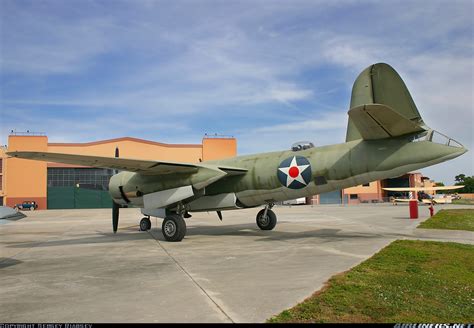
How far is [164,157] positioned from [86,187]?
1451 centimetres

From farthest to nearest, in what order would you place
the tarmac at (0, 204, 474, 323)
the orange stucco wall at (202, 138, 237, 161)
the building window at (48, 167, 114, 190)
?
the orange stucco wall at (202, 138, 237, 161), the building window at (48, 167, 114, 190), the tarmac at (0, 204, 474, 323)

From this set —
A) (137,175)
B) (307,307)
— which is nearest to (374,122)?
(307,307)

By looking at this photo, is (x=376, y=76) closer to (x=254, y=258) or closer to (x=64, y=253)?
(x=254, y=258)

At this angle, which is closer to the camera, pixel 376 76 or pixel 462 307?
pixel 462 307

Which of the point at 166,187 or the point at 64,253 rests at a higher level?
the point at 166,187

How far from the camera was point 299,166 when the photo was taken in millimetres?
13562

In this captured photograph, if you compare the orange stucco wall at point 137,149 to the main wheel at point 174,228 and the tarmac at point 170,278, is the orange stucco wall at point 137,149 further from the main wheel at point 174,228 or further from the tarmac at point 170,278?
the tarmac at point 170,278

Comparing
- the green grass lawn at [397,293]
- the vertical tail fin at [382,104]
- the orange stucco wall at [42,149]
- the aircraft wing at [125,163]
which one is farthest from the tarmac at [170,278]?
the orange stucco wall at [42,149]

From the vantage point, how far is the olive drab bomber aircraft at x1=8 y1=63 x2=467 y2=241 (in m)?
11.3

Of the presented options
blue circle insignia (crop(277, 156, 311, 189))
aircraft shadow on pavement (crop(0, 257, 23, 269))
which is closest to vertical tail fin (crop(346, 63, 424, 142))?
blue circle insignia (crop(277, 156, 311, 189))

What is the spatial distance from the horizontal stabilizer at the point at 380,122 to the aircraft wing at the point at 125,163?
17.7ft

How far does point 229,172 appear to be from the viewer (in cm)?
1511

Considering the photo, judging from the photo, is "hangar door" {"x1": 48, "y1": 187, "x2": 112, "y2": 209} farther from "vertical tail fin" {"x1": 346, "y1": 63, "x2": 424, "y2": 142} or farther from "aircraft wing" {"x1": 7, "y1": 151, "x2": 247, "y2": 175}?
"vertical tail fin" {"x1": 346, "y1": 63, "x2": 424, "y2": 142}

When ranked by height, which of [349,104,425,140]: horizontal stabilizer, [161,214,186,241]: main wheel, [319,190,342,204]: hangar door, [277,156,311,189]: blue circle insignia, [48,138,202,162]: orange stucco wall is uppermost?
[48,138,202,162]: orange stucco wall
